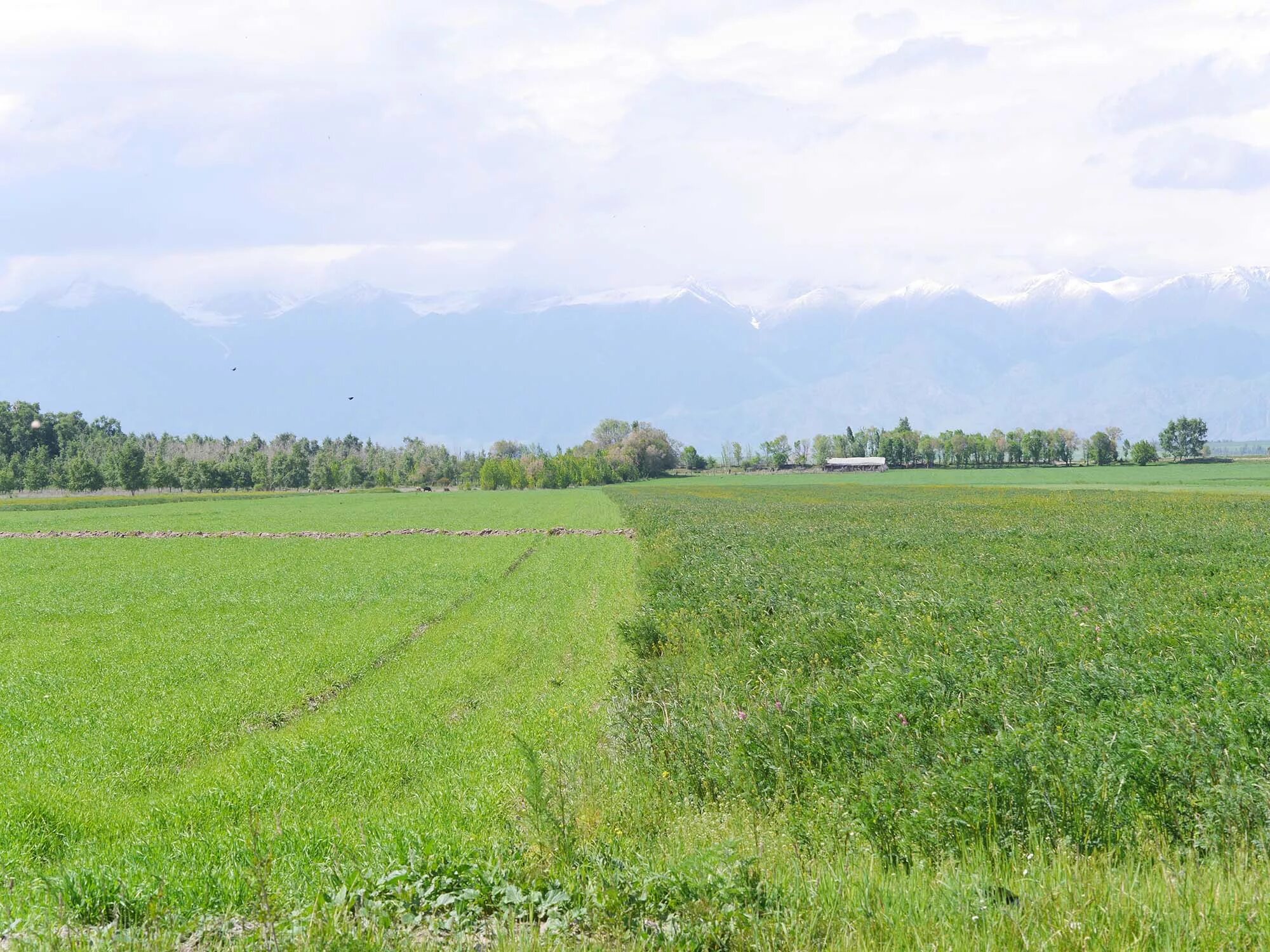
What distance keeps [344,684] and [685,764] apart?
351 inches

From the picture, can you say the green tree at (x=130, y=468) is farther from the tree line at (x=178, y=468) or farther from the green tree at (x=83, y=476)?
the green tree at (x=83, y=476)

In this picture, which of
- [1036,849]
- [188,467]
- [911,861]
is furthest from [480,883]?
[188,467]

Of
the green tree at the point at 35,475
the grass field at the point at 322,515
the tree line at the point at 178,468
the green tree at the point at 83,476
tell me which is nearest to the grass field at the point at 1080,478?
the tree line at the point at 178,468

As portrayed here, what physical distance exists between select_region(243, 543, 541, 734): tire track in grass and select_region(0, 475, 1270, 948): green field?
0.11 meters

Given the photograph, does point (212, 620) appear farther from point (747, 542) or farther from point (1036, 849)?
point (1036, 849)

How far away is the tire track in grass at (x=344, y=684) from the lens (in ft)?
45.2

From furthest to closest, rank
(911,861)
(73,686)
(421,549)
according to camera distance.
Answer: (421,549), (73,686), (911,861)

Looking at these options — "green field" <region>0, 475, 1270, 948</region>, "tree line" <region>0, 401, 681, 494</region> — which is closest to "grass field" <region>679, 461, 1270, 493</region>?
"tree line" <region>0, 401, 681, 494</region>

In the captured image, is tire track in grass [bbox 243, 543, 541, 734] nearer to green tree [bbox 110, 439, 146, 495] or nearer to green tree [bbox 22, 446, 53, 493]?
green tree [bbox 110, 439, 146, 495]

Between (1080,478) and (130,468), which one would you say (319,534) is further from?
(130,468)

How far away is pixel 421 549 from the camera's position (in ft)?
141

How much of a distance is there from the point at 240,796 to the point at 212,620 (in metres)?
14.1

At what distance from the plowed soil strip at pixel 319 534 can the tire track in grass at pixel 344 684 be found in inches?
1051

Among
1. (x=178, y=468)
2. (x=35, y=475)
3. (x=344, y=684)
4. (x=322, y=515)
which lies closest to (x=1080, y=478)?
(x=322, y=515)
